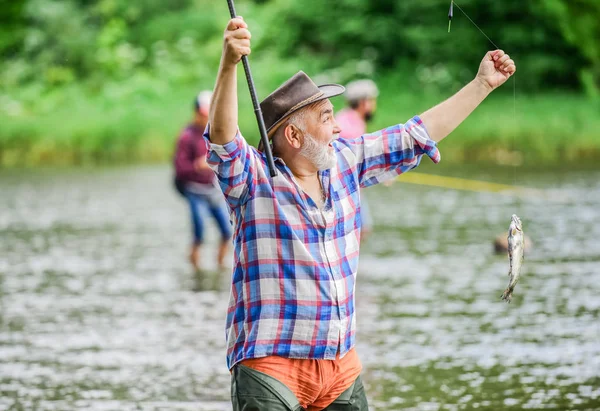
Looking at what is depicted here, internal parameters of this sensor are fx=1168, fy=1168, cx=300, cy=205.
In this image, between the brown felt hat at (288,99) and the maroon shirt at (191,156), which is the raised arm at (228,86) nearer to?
the brown felt hat at (288,99)

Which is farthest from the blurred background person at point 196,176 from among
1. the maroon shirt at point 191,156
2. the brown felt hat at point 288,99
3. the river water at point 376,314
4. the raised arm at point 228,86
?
the raised arm at point 228,86

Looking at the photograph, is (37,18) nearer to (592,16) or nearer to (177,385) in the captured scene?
(592,16)

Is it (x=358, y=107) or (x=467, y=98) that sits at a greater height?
(x=358, y=107)

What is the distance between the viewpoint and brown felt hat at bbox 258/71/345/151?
424cm

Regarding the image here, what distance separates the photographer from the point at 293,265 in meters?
4.14

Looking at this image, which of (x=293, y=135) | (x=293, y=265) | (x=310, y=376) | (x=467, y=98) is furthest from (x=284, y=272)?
(x=467, y=98)

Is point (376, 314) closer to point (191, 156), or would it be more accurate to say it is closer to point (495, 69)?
point (191, 156)

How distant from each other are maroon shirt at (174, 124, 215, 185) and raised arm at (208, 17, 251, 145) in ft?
27.4

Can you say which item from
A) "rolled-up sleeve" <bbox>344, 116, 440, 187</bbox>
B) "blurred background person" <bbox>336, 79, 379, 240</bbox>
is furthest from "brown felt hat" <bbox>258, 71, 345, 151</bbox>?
"blurred background person" <bbox>336, 79, 379, 240</bbox>

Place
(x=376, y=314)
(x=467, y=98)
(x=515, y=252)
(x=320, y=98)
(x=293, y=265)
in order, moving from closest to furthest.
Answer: (x=293, y=265), (x=320, y=98), (x=467, y=98), (x=515, y=252), (x=376, y=314)

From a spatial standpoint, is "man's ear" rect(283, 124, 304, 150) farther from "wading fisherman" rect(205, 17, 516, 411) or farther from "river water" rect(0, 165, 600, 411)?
"river water" rect(0, 165, 600, 411)

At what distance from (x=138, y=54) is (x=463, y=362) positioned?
37.5m

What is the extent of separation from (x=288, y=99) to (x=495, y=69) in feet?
2.81

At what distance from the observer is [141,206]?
20438 millimetres
